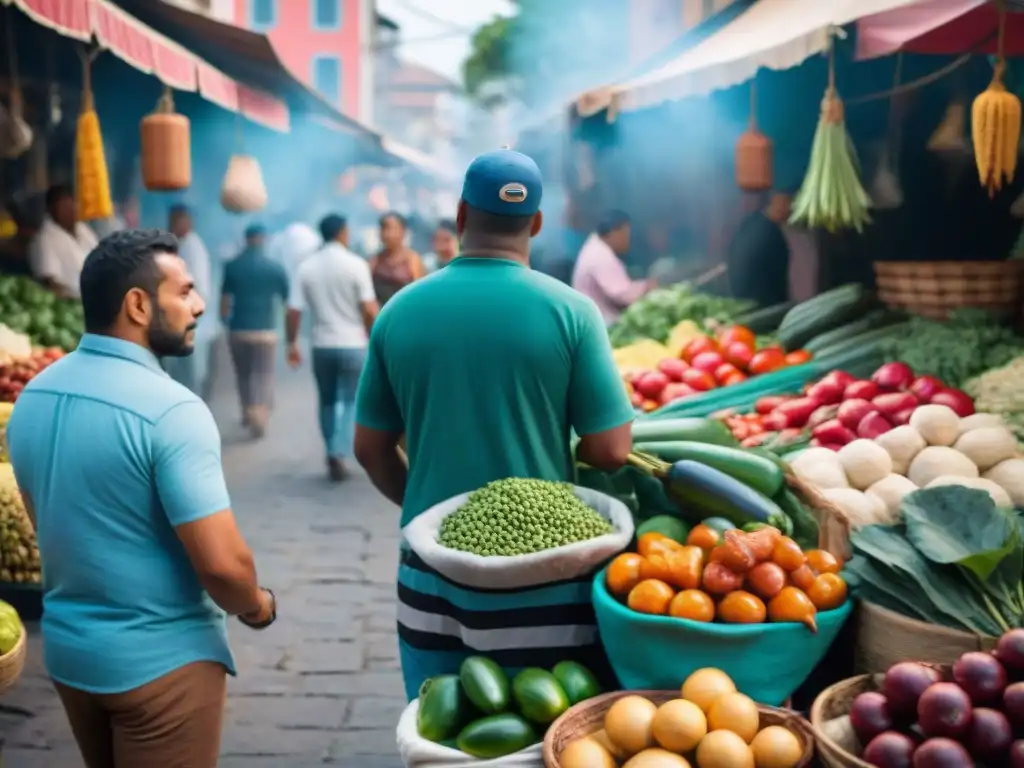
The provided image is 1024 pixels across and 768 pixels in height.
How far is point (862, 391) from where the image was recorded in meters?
5.00

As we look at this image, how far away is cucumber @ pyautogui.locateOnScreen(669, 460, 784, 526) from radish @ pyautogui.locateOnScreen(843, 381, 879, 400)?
1.85 metres

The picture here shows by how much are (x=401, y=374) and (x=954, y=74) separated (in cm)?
623

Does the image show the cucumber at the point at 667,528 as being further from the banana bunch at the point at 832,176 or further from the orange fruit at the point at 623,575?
the banana bunch at the point at 832,176

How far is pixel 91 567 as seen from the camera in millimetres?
2680

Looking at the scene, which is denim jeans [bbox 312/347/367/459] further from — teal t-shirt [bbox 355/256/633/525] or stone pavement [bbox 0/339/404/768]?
Answer: teal t-shirt [bbox 355/256/633/525]

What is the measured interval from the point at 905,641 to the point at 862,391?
2403mm

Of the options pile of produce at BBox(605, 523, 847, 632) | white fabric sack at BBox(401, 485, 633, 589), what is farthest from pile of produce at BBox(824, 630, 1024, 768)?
white fabric sack at BBox(401, 485, 633, 589)

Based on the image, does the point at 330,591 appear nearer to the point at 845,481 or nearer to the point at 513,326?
the point at 845,481

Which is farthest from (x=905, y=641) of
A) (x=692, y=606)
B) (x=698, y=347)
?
(x=698, y=347)

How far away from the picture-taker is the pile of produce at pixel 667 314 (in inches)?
316

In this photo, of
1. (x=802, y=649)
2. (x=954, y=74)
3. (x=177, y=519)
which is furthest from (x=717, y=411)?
(x=954, y=74)

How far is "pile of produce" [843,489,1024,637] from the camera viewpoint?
2.78 metres

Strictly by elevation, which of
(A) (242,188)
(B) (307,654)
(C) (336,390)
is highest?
(A) (242,188)

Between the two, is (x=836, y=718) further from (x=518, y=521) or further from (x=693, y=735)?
(x=518, y=521)
